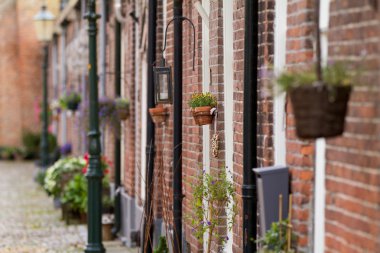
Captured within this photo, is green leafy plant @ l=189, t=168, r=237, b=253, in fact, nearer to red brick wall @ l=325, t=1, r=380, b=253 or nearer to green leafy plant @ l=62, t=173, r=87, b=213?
red brick wall @ l=325, t=1, r=380, b=253

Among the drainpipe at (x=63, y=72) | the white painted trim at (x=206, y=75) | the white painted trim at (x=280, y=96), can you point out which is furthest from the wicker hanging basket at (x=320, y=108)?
the drainpipe at (x=63, y=72)

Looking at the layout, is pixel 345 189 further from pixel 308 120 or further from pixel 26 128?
pixel 26 128

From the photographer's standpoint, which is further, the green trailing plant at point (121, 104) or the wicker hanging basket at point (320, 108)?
the green trailing plant at point (121, 104)

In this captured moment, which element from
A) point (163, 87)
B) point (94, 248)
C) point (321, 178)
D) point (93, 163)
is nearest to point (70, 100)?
point (93, 163)

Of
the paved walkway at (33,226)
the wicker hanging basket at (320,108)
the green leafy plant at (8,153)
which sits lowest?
the green leafy plant at (8,153)

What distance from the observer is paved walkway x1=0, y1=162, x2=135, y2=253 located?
13914 mm

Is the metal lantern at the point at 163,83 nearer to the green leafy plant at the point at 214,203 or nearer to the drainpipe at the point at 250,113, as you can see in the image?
the green leafy plant at the point at 214,203

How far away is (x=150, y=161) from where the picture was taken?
Result: 33.8 ft

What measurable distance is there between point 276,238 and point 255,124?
3.91 feet

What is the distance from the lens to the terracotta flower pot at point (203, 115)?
27.7 ft

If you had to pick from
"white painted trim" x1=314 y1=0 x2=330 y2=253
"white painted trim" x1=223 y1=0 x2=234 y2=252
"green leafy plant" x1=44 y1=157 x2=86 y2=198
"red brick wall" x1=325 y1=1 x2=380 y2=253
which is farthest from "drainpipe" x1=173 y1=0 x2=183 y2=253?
"green leafy plant" x1=44 y1=157 x2=86 y2=198

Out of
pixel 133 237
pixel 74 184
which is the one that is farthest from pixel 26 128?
pixel 133 237

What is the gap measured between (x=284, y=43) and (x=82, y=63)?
1659 centimetres

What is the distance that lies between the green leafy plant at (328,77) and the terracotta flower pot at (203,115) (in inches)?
141
